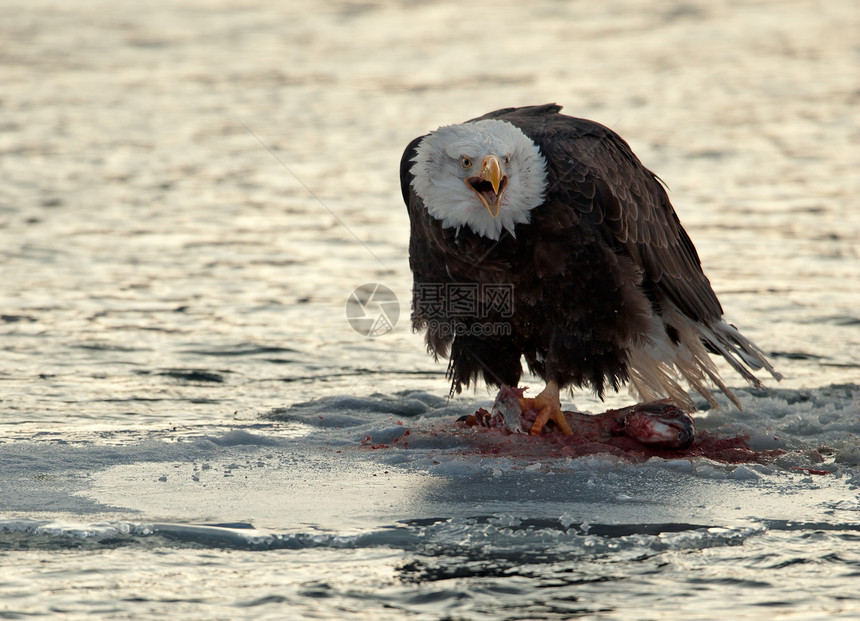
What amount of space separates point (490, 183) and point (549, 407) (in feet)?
3.71

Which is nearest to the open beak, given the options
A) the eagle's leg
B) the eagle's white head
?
the eagle's white head

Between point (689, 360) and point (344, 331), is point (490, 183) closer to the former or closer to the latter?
point (689, 360)

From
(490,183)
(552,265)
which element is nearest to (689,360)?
(552,265)

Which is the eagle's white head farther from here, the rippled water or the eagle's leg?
the rippled water

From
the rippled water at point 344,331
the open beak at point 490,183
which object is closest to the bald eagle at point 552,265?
the open beak at point 490,183

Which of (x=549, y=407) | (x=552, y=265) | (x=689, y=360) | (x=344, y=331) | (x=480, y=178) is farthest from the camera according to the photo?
Result: (x=344, y=331)

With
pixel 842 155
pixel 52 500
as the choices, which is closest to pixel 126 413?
pixel 52 500

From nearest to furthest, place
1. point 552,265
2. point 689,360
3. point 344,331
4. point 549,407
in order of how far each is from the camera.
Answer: point 552,265, point 549,407, point 689,360, point 344,331

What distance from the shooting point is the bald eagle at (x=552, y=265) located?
5125 millimetres

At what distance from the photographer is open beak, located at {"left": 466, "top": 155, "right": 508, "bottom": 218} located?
488cm

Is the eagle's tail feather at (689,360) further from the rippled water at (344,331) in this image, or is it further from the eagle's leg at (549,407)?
the eagle's leg at (549,407)

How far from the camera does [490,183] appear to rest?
4.99 meters

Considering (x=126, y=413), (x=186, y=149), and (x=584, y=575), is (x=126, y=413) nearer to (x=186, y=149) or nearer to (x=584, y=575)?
(x=584, y=575)

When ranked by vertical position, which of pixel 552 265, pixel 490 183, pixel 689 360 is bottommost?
pixel 689 360
